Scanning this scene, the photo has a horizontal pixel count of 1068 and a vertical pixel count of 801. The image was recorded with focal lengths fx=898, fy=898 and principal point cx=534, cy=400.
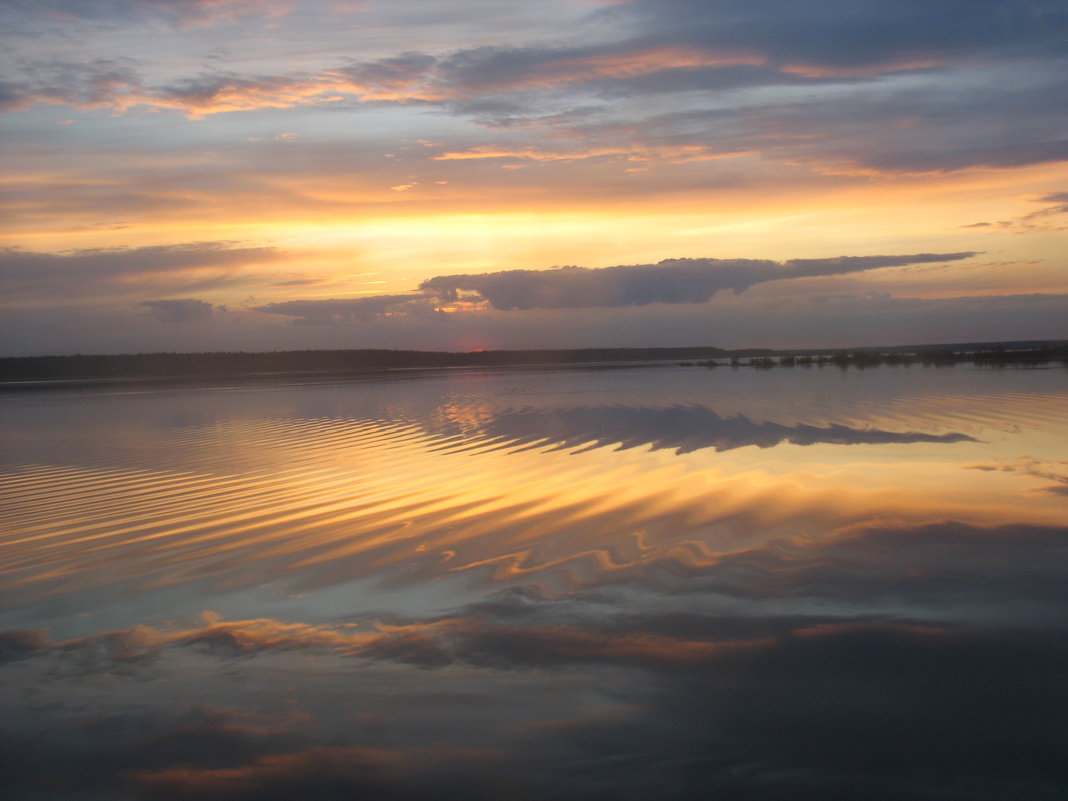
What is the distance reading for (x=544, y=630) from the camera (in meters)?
5.48

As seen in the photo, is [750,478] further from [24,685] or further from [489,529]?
[24,685]

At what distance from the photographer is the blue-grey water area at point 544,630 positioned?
383cm

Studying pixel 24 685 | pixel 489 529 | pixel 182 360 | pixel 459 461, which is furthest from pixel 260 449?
pixel 182 360

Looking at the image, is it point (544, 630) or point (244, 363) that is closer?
point (544, 630)

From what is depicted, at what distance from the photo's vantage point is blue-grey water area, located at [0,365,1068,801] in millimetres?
3826

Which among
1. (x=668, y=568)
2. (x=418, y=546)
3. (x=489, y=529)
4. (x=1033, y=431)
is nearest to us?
(x=668, y=568)

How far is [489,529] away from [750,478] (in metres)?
3.84

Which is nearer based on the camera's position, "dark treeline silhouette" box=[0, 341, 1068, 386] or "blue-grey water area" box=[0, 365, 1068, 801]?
"blue-grey water area" box=[0, 365, 1068, 801]

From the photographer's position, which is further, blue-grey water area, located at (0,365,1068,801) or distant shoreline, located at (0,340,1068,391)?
distant shoreline, located at (0,340,1068,391)

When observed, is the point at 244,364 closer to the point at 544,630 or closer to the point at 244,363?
the point at 244,363

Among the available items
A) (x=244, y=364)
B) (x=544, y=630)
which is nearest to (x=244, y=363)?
(x=244, y=364)

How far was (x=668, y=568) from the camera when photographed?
6781 millimetres

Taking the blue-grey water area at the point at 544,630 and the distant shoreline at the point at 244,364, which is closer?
the blue-grey water area at the point at 544,630

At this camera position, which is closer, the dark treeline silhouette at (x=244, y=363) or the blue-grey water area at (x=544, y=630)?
the blue-grey water area at (x=544, y=630)
